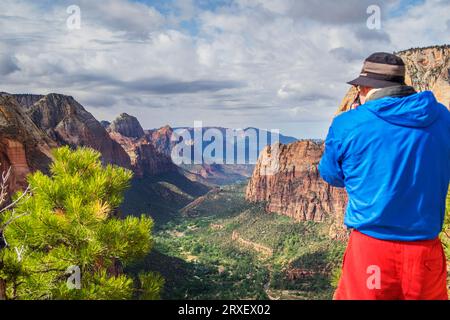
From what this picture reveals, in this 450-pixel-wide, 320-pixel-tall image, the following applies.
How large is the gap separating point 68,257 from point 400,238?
17.8 feet

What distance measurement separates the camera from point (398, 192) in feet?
9.00

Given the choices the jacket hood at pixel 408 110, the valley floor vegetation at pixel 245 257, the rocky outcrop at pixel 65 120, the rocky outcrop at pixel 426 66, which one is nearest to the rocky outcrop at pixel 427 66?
the rocky outcrop at pixel 426 66

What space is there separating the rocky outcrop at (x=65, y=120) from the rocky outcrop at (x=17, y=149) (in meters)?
38.4

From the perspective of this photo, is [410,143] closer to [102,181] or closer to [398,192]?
[398,192]

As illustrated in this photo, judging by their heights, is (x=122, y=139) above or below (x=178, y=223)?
above

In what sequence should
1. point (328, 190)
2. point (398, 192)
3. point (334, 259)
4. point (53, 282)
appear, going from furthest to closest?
point (328, 190) < point (334, 259) < point (53, 282) < point (398, 192)

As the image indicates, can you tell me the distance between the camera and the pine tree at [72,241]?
608 cm

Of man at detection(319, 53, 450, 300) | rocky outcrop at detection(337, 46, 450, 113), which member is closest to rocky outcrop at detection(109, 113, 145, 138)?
rocky outcrop at detection(337, 46, 450, 113)

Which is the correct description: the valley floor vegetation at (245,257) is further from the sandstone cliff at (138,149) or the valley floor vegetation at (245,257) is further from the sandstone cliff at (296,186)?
the sandstone cliff at (138,149)

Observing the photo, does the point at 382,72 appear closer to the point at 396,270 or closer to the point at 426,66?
the point at 396,270

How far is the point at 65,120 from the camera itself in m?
85.4

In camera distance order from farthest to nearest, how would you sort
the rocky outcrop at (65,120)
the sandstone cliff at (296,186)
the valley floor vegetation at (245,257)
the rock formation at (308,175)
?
the sandstone cliff at (296,186), the rocky outcrop at (65,120), the rock formation at (308,175), the valley floor vegetation at (245,257)

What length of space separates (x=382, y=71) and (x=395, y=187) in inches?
37.3
